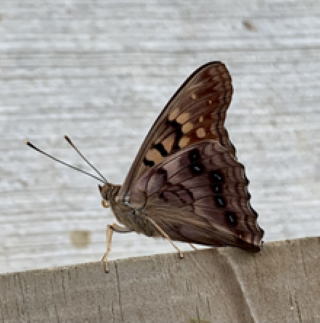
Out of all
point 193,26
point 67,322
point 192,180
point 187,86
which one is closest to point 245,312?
point 67,322

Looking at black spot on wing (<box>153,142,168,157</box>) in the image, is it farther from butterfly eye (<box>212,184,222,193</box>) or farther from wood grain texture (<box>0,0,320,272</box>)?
wood grain texture (<box>0,0,320,272</box>)

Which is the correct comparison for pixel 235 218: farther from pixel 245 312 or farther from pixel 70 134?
pixel 70 134

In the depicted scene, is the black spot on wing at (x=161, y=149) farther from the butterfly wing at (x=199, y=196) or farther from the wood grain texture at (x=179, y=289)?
the wood grain texture at (x=179, y=289)

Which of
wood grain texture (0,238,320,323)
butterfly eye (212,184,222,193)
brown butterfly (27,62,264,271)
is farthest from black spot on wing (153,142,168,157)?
wood grain texture (0,238,320,323)

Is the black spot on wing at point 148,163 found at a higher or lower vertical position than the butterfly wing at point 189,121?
lower

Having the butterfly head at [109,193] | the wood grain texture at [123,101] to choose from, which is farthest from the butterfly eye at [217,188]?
the wood grain texture at [123,101]

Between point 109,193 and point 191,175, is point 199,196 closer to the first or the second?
point 191,175

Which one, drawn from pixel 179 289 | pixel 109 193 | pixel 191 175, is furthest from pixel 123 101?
pixel 179 289
